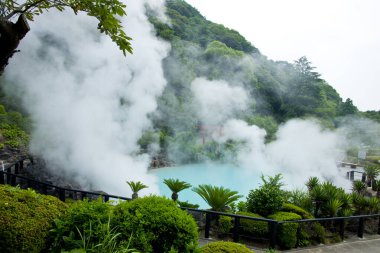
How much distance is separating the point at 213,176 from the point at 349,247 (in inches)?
504

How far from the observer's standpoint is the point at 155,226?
290 cm

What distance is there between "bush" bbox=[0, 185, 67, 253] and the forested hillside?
1662 cm

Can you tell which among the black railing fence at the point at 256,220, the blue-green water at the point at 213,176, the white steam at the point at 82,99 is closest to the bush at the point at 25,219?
the black railing fence at the point at 256,220

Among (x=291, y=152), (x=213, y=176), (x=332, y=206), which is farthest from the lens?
(x=291, y=152)

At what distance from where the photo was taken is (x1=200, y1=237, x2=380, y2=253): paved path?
5.25m

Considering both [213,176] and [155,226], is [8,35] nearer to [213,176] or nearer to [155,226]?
[155,226]

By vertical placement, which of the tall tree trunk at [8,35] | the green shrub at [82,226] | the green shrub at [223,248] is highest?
the tall tree trunk at [8,35]

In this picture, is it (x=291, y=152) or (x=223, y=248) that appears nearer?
(x=223, y=248)

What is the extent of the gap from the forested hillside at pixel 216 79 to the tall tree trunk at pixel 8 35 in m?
17.6

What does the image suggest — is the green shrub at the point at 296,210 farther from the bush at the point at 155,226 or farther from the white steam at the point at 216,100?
the white steam at the point at 216,100

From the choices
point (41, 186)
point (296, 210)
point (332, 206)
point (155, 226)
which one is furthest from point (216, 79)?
point (155, 226)

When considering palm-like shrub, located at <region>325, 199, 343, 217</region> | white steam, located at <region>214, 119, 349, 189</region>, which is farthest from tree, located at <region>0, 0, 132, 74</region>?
white steam, located at <region>214, 119, 349, 189</region>

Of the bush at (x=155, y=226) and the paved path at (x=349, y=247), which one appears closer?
the bush at (x=155, y=226)

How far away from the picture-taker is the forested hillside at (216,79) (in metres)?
23.8
